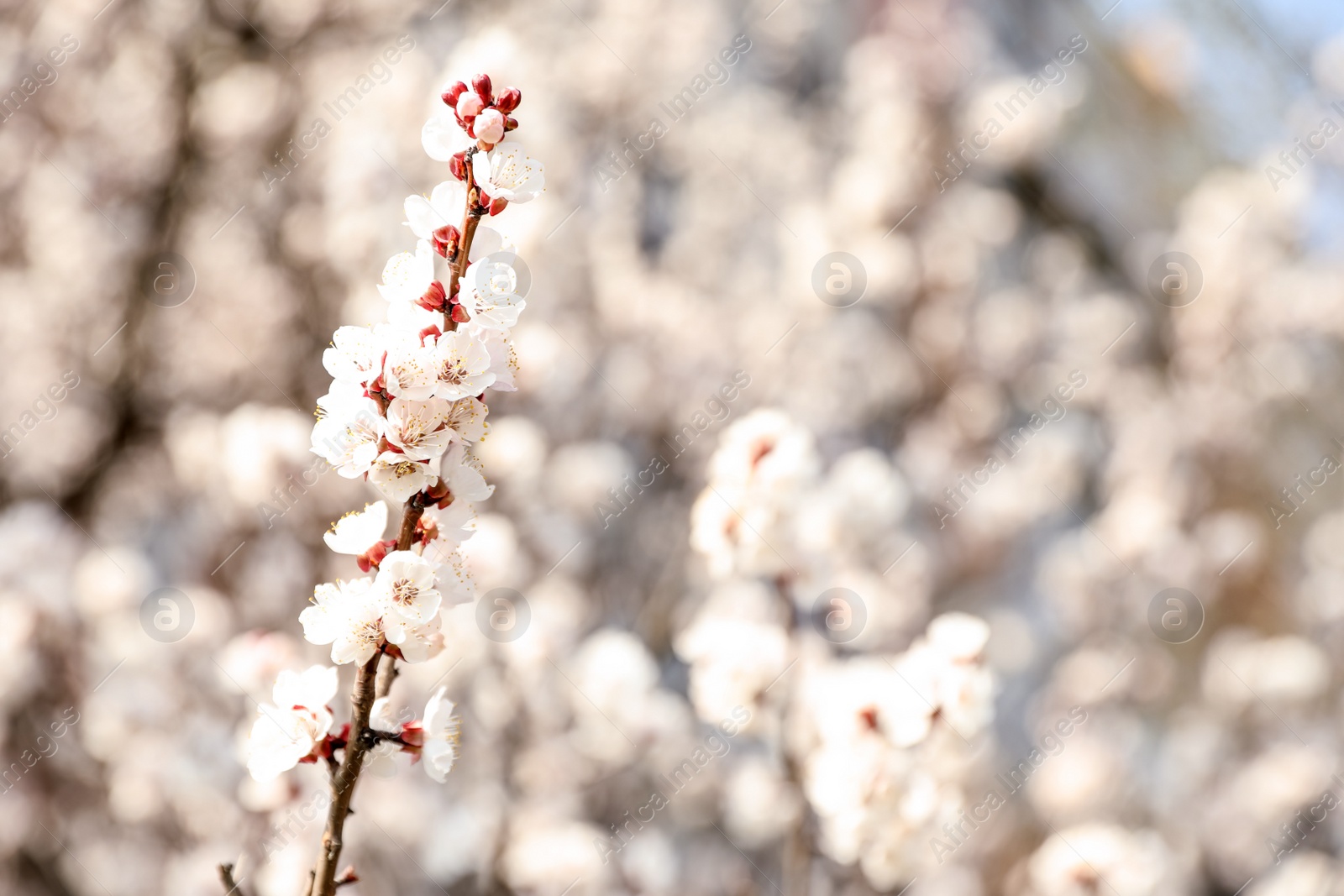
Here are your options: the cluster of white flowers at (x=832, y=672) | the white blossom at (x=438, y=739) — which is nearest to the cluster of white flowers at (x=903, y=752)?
the cluster of white flowers at (x=832, y=672)

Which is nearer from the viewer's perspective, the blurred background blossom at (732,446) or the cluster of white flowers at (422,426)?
the cluster of white flowers at (422,426)

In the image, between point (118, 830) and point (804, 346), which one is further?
point (804, 346)

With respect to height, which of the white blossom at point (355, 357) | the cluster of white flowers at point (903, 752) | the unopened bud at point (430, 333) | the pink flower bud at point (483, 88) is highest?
the pink flower bud at point (483, 88)

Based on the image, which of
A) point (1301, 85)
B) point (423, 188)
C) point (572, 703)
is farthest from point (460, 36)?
point (1301, 85)

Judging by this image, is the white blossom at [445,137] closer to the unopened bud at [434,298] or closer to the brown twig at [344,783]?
the unopened bud at [434,298]

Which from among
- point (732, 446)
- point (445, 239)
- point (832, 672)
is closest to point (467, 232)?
point (445, 239)

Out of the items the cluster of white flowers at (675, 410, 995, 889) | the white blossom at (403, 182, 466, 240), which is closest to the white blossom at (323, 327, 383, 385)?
the white blossom at (403, 182, 466, 240)

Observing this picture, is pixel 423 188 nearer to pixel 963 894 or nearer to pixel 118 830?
pixel 118 830
